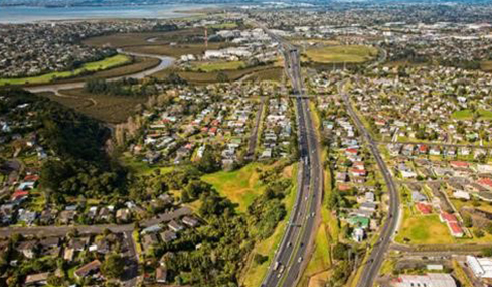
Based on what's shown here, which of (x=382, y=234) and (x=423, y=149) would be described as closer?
(x=382, y=234)

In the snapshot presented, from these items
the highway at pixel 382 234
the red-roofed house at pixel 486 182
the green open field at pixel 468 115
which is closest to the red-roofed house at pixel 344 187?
the highway at pixel 382 234

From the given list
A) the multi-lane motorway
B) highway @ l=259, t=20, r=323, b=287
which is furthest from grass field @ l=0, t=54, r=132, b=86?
the multi-lane motorway

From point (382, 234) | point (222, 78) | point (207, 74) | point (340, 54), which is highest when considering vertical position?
point (340, 54)

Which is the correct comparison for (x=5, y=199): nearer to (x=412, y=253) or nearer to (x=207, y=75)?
(x=412, y=253)

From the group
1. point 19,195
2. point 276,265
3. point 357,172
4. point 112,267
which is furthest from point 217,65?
point 112,267

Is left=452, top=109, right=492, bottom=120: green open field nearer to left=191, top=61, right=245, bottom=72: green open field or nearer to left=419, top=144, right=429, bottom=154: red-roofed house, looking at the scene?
left=419, top=144, right=429, bottom=154: red-roofed house

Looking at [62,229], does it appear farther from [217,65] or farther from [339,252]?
[217,65]

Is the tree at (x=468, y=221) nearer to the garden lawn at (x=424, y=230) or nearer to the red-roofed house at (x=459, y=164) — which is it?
the garden lawn at (x=424, y=230)
